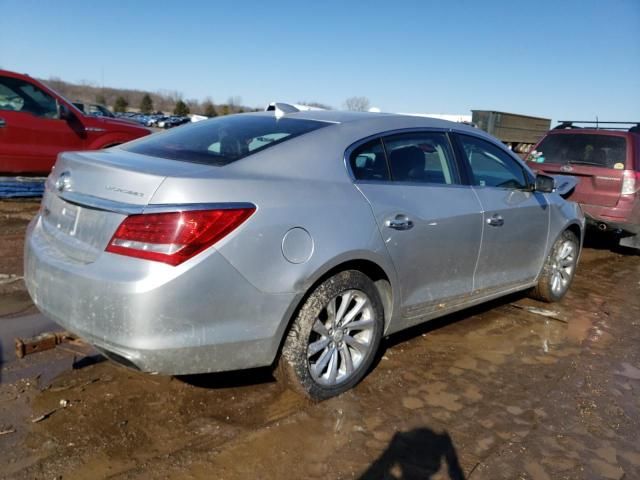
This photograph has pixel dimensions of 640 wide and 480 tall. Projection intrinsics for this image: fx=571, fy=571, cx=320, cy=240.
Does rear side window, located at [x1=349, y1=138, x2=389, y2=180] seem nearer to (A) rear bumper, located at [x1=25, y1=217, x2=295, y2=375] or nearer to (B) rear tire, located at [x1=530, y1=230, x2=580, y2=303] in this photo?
(A) rear bumper, located at [x1=25, y1=217, x2=295, y2=375]

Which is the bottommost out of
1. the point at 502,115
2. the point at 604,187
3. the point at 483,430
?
the point at 483,430

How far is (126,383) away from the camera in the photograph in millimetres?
3332

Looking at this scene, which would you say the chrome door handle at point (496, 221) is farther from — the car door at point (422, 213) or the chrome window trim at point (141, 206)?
the chrome window trim at point (141, 206)

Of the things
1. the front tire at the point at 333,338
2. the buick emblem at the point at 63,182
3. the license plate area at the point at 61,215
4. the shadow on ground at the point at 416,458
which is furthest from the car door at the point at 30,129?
the shadow on ground at the point at 416,458

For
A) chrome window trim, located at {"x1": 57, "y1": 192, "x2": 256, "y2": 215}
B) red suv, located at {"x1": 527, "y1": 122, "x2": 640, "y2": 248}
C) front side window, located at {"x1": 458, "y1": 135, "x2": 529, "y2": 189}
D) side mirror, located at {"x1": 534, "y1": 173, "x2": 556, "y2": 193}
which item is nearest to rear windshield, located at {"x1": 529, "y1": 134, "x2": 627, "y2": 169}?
red suv, located at {"x1": 527, "y1": 122, "x2": 640, "y2": 248}

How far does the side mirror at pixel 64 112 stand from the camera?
8.20 metres

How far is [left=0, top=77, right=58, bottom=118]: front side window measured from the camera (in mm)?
7910

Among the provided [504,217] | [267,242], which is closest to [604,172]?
[504,217]

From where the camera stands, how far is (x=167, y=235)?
2553mm

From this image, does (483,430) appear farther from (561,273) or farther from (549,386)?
(561,273)

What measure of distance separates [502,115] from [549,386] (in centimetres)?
1443

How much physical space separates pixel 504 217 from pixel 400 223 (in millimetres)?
1297

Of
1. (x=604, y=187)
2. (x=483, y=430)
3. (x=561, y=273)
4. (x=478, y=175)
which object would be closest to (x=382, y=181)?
(x=478, y=175)

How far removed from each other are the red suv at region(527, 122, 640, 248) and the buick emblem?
6.68 meters
